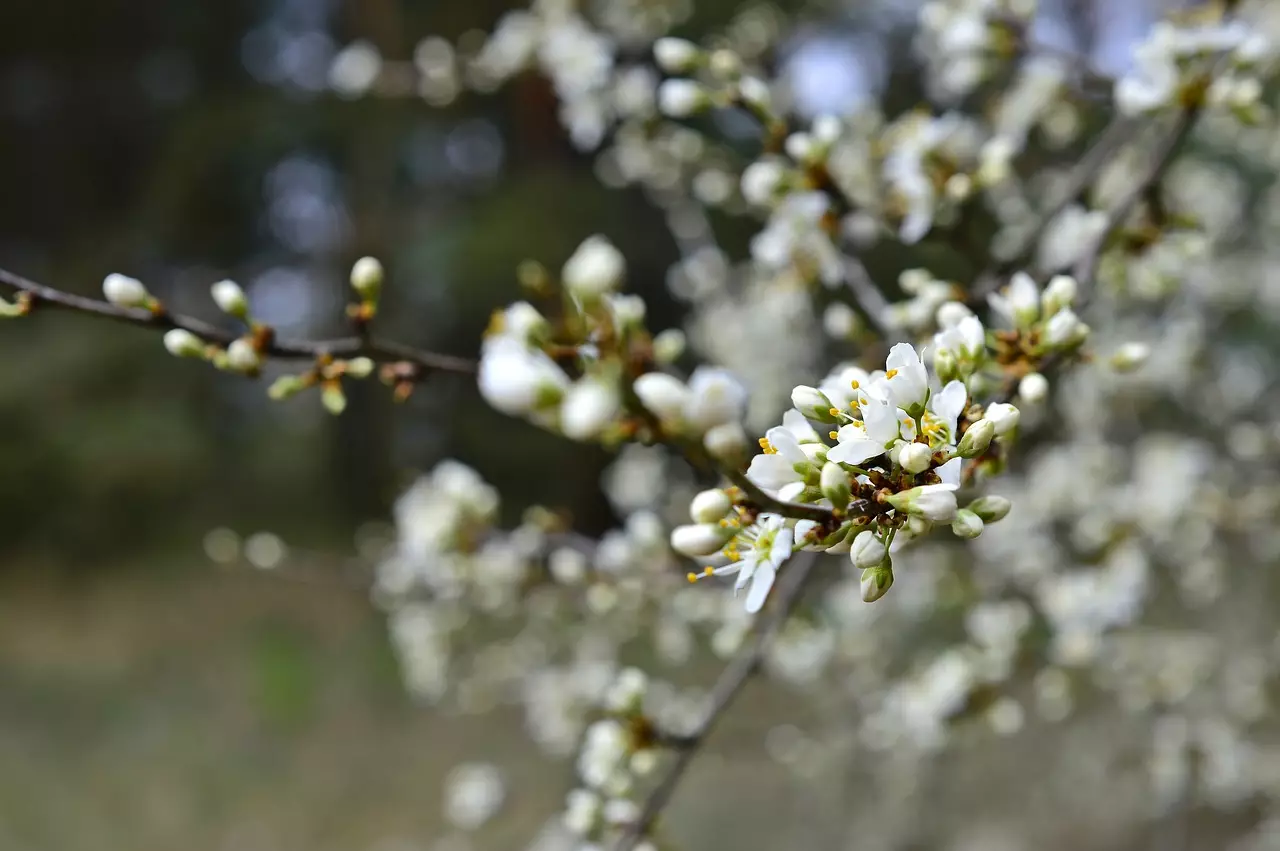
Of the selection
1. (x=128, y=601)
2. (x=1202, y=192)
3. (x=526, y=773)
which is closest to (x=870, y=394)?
(x=1202, y=192)

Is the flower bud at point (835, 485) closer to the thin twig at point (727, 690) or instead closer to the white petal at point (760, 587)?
the white petal at point (760, 587)

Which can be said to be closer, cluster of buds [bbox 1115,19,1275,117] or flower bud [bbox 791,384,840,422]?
flower bud [bbox 791,384,840,422]

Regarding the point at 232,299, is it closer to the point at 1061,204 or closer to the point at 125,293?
the point at 125,293

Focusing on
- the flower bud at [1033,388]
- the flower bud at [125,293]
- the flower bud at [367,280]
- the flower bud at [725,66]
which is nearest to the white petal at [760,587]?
the flower bud at [1033,388]

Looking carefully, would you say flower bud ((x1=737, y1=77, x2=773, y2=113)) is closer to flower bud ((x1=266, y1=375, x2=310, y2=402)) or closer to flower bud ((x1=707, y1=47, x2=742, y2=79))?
flower bud ((x1=707, y1=47, x2=742, y2=79))

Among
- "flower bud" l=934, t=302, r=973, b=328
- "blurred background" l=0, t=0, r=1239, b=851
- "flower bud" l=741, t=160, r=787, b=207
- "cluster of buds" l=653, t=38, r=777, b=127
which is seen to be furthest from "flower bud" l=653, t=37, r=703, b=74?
"blurred background" l=0, t=0, r=1239, b=851
